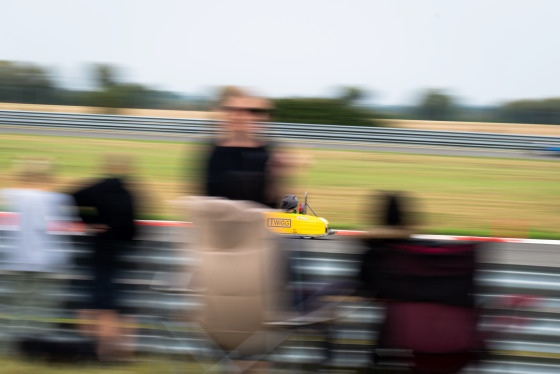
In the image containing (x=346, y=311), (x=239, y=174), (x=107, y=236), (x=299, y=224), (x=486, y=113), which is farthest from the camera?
(x=486, y=113)

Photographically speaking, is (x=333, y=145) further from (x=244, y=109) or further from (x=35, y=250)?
(x=244, y=109)

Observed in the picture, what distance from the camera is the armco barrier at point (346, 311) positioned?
377 cm

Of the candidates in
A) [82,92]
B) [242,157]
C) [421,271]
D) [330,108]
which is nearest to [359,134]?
[330,108]

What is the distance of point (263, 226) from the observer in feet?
10.6

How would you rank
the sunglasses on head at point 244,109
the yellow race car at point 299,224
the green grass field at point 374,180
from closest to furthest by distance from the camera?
the sunglasses on head at point 244,109 < the yellow race car at point 299,224 < the green grass field at point 374,180

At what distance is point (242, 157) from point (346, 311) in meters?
0.98

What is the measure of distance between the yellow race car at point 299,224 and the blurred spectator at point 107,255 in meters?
5.09

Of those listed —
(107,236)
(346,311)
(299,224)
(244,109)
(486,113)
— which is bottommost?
(299,224)

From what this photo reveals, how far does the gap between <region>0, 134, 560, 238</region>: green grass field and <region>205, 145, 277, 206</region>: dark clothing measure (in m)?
5.13

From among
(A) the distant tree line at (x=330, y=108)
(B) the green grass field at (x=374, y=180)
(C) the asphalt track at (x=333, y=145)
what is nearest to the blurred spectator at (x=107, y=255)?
(B) the green grass field at (x=374, y=180)

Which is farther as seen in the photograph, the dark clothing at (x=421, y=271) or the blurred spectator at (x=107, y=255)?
the blurred spectator at (x=107, y=255)

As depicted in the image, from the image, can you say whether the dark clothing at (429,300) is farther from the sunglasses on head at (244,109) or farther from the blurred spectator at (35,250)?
the blurred spectator at (35,250)

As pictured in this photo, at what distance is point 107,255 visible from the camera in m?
4.14

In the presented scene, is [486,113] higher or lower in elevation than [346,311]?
higher
